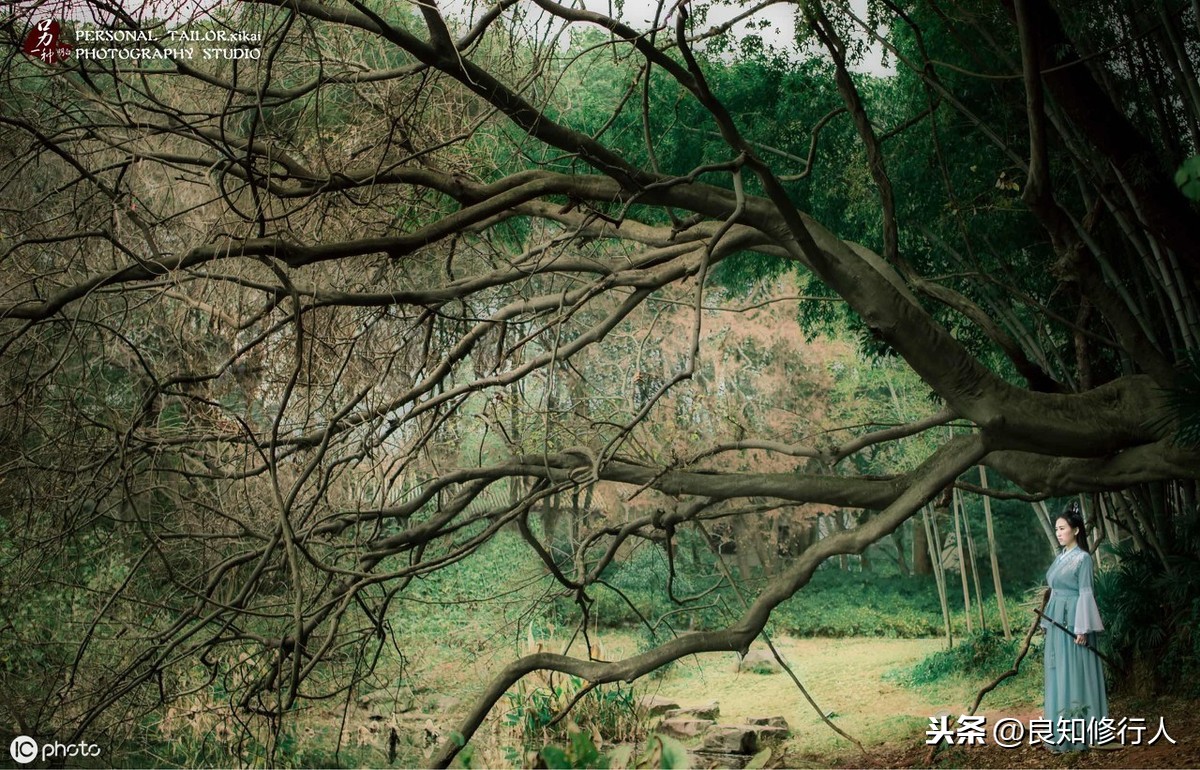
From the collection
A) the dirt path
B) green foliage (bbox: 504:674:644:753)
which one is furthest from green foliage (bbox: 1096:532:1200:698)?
green foliage (bbox: 504:674:644:753)

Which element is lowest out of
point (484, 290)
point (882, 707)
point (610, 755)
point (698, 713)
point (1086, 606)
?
point (882, 707)

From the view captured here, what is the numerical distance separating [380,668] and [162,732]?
262cm

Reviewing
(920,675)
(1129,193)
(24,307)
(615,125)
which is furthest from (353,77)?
(920,675)

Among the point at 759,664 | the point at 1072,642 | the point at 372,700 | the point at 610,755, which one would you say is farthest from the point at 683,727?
the point at 610,755

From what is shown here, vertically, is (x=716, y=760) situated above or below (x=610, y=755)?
below

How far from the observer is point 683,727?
8.46 metres

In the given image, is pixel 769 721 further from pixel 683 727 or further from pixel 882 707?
pixel 882 707

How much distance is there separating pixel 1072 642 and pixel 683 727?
136 inches

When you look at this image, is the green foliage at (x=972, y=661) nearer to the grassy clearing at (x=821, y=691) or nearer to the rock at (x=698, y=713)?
the grassy clearing at (x=821, y=691)

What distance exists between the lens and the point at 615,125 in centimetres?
1017

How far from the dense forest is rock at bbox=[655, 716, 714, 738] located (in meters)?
1.82

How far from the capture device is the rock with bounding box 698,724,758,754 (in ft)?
26.3

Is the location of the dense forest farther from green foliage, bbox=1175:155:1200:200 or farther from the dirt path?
the dirt path

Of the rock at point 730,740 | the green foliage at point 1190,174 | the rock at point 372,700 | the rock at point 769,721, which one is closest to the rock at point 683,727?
the rock at point 730,740
